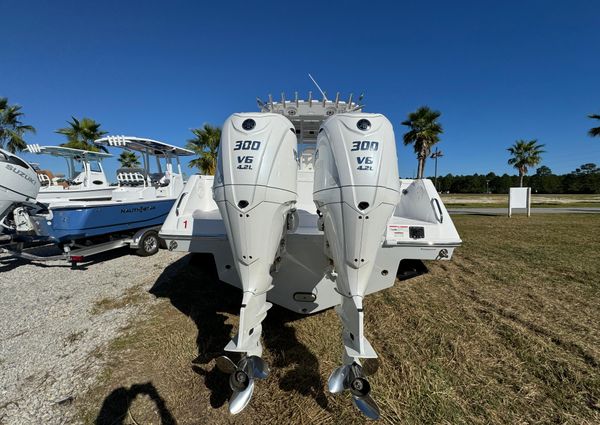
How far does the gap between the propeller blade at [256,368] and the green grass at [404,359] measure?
550mm

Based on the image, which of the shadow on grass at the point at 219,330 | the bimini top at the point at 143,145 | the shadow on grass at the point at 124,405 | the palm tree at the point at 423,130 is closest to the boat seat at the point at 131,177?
the bimini top at the point at 143,145

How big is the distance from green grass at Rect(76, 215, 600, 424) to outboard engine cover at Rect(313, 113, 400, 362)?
855 millimetres

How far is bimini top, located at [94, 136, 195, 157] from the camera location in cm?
727

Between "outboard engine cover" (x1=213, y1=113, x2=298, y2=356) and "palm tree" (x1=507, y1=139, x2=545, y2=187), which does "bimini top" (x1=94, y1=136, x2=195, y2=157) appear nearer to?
"outboard engine cover" (x1=213, y1=113, x2=298, y2=356)

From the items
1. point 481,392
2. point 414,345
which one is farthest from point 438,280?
point 481,392

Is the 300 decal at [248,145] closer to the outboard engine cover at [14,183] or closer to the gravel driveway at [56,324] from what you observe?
the gravel driveway at [56,324]

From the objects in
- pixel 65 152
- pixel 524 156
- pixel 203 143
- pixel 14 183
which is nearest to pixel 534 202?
pixel 524 156

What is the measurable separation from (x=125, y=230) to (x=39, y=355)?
14.0 feet

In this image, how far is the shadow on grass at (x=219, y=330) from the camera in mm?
2354

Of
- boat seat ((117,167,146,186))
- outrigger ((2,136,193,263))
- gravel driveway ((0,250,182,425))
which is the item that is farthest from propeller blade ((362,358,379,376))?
boat seat ((117,167,146,186))

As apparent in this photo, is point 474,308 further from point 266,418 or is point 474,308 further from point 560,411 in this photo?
point 266,418

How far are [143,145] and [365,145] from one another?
26.2 feet

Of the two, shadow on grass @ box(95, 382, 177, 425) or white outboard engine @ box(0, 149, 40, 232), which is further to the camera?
white outboard engine @ box(0, 149, 40, 232)

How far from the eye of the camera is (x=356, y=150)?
1.84 metres
